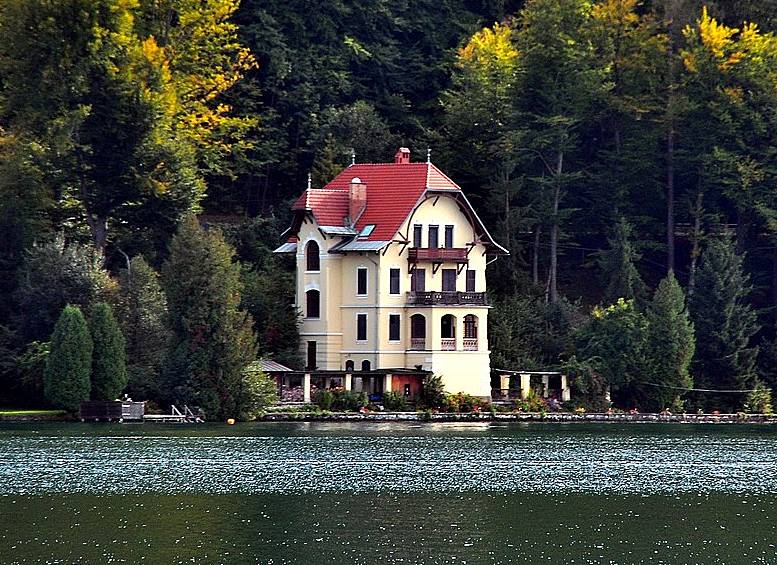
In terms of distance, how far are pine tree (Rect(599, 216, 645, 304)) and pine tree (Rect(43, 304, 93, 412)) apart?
25.1 m

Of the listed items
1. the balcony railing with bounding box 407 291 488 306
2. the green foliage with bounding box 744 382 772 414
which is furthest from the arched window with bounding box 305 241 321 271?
the green foliage with bounding box 744 382 772 414

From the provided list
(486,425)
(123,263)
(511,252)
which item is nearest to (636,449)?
(486,425)

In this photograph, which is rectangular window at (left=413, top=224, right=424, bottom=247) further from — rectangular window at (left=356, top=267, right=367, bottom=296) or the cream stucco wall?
rectangular window at (left=356, top=267, right=367, bottom=296)

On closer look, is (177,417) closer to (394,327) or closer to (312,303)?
(312,303)

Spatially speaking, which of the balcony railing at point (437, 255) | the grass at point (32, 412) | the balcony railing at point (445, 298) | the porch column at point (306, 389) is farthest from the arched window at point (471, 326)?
the grass at point (32, 412)

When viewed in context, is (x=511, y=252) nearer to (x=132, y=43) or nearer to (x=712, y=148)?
(x=712, y=148)

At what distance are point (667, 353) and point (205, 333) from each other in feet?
66.7

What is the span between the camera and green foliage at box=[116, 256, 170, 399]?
80.5 metres

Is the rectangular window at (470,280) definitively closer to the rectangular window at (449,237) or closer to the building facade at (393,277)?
the building facade at (393,277)

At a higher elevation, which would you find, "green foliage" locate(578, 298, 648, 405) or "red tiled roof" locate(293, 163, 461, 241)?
"red tiled roof" locate(293, 163, 461, 241)

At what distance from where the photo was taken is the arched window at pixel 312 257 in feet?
292

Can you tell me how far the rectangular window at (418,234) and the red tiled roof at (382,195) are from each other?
1.03m

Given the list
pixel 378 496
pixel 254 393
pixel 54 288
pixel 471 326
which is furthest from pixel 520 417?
pixel 378 496

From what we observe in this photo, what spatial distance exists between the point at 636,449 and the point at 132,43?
32.5m
